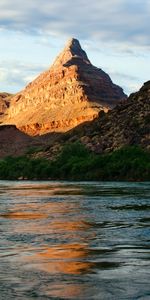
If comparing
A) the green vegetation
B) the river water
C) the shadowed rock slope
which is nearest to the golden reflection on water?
the river water

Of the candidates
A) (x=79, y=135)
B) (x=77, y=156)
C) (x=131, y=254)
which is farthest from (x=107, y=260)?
(x=79, y=135)

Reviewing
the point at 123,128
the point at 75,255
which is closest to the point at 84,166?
the point at 123,128

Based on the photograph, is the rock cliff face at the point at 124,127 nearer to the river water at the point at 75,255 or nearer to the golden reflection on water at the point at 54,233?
the golden reflection on water at the point at 54,233

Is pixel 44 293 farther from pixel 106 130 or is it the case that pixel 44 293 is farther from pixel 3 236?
pixel 106 130

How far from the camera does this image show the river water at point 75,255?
537 inches

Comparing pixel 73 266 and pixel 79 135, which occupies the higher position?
pixel 79 135

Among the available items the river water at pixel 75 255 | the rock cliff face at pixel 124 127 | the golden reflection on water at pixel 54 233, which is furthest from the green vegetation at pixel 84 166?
the river water at pixel 75 255

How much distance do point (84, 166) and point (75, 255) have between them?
9506 cm

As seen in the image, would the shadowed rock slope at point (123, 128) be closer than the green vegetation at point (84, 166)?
No

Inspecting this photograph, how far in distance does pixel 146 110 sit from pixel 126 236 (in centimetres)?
10798

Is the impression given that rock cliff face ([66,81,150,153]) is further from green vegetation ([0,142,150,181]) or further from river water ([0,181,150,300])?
river water ([0,181,150,300])

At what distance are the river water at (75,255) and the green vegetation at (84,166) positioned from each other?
7080cm

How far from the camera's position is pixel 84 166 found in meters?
113

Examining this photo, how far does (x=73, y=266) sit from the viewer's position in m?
16.5
